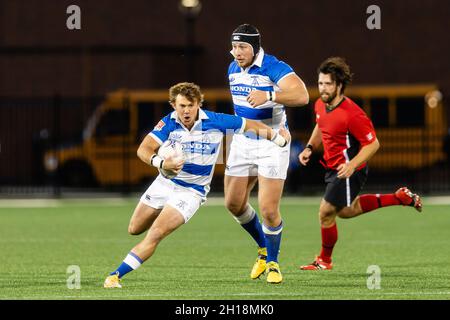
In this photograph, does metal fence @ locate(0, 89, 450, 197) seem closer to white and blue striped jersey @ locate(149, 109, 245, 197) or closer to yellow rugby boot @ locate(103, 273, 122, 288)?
white and blue striped jersey @ locate(149, 109, 245, 197)

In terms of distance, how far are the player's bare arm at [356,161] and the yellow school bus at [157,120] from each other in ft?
63.0

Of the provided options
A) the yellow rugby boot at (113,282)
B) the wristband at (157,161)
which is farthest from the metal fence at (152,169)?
the wristband at (157,161)

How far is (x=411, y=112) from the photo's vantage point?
34250 mm

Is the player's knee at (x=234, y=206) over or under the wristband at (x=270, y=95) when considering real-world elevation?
under

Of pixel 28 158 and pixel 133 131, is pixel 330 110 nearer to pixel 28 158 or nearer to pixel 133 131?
pixel 133 131

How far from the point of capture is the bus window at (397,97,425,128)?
3419 centimetres

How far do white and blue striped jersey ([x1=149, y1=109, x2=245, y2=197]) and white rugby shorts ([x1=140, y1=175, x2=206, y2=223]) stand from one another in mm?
61

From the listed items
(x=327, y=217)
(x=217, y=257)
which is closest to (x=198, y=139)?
(x=327, y=217)

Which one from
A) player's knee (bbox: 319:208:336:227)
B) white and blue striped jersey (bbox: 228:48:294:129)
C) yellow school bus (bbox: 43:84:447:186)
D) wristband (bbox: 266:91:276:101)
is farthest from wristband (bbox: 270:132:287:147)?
yellow school bus (bbox: 43:84:447:186)

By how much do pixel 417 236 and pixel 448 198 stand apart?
1064cm

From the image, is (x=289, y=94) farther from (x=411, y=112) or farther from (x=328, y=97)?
(x=411, y=112)

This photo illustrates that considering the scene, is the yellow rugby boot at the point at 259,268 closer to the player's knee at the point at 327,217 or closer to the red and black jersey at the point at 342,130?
the player's knee at the point at 327,217

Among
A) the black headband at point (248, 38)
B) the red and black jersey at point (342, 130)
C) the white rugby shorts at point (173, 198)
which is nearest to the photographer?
the white rugby shorts at point (173, 198)

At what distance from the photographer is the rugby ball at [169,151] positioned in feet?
38.0
